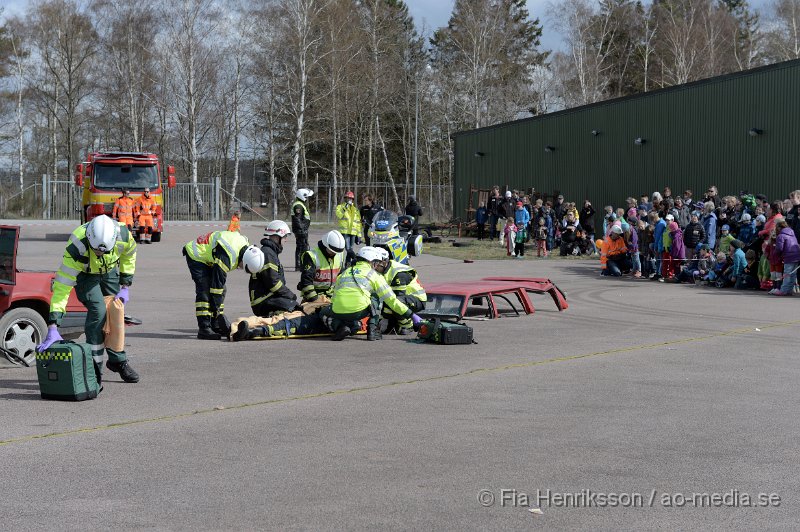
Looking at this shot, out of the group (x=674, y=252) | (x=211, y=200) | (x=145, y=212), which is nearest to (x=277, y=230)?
(x=674, y=252)

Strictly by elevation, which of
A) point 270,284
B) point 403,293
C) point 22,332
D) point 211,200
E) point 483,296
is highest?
point 211,200

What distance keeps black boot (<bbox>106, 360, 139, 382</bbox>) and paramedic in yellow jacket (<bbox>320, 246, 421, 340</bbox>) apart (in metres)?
3.55

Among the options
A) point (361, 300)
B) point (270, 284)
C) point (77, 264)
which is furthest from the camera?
point (270, 284)

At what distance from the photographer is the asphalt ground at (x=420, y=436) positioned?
5887 millimetres

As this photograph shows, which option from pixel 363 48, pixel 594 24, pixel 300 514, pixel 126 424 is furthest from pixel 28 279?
pixel 594 24

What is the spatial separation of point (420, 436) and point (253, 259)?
19.2 feet

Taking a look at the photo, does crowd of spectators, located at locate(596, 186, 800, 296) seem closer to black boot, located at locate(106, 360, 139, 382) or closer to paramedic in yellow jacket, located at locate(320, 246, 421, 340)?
paramedic in yellow jacket, located at locate(320, 246, 421, 340)

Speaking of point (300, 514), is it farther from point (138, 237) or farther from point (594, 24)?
point (594, 24)

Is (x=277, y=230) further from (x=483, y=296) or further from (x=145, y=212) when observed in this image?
(x=145, y=212)

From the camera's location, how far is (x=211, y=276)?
1323 centimetres

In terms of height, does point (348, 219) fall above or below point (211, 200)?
below

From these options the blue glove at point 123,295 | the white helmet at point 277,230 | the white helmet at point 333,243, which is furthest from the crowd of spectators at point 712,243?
the blue glove at point 123,295

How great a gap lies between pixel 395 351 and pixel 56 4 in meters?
55.1

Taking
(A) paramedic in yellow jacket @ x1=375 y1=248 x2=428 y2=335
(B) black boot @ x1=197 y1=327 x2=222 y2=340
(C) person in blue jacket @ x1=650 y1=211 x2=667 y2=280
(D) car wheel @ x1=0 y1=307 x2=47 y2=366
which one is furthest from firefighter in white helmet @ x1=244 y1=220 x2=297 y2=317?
(C) person in blue jacket @ x1=650 y1=211 x2=667 y2=280
